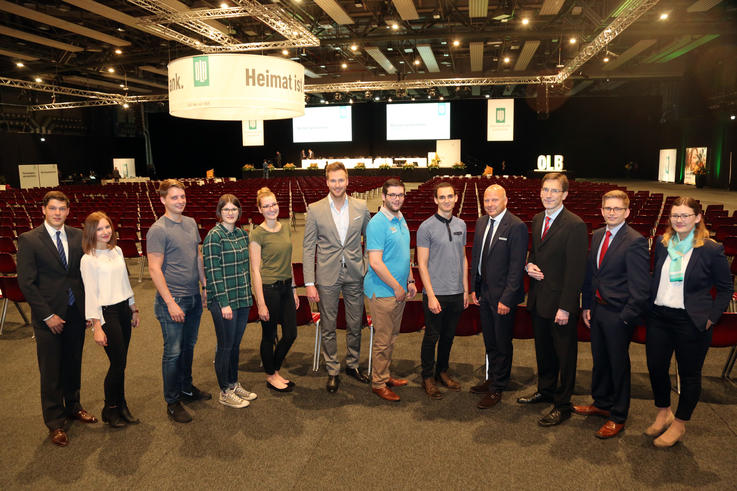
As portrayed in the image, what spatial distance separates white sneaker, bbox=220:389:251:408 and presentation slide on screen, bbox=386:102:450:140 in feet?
85.0

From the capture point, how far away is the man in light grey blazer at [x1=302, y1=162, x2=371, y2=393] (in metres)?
3.56


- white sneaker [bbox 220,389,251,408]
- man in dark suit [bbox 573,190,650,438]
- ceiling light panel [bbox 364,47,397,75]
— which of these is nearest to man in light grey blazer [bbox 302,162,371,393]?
white sneaker [bbox 220,389,251,408]

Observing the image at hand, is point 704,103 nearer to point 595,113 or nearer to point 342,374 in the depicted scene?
point 595,113

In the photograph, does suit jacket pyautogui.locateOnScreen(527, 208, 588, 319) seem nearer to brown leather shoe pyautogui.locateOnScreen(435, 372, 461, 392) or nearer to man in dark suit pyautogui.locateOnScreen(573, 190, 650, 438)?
man in dark suit pyautogui.locateOnScreen(573, 190, 650, 438)

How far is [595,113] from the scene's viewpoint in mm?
29531

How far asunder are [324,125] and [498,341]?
27.4 meters

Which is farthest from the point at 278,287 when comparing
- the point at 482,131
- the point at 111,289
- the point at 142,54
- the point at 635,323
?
the point at 482,131

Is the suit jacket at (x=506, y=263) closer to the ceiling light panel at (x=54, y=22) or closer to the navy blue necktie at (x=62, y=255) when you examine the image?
the navy blue necktie at (x=62, y=255)

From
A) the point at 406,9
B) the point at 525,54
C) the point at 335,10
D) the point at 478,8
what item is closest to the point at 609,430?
the point at 406,9

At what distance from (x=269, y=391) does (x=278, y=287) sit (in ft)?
2.79

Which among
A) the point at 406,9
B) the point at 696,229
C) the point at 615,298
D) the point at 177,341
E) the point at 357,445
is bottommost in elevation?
the point at 357,445

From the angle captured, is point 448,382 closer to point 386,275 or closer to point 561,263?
point 386,275

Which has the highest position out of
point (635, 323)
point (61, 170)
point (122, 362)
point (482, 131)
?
point (482, 131)

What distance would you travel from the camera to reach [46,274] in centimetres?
298
